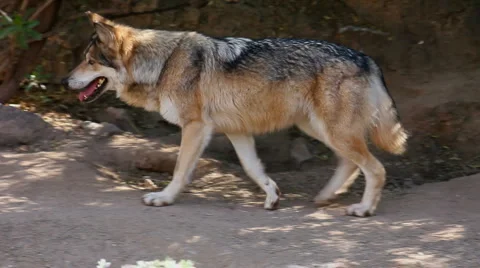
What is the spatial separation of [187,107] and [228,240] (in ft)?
5.04

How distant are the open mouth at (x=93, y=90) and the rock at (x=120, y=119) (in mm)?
2067

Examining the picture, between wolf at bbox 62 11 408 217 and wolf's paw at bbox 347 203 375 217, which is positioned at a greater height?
wolf at bbox 62 11 408 217

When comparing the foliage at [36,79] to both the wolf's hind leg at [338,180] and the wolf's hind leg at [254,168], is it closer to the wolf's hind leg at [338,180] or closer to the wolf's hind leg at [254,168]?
the wolf's hind leg at [254,168]

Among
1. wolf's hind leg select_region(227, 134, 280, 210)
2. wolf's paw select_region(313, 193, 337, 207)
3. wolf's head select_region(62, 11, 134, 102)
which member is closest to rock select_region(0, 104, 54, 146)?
wolf's head select_region(62, 11, 134, 102)

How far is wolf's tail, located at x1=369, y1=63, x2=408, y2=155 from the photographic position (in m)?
6.40

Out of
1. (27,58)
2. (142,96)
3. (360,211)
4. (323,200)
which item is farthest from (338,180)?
(27,58)

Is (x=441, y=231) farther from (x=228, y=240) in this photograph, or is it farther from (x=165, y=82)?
(x=165, y=82)

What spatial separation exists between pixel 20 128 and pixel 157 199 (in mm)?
2107

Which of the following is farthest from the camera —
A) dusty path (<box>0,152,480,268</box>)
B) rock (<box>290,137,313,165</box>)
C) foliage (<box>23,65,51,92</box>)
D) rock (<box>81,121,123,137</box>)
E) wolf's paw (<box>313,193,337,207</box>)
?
foliage (<box>23,65,51,92</box>)

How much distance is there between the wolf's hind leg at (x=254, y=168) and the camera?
6480mm

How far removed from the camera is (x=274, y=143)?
8406mm

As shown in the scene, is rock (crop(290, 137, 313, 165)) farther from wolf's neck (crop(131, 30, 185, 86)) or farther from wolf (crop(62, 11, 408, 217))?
wolf's neck (crop(131, 30, 185, 86))

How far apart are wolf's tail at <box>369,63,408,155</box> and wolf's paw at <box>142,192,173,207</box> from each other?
188 centimetres

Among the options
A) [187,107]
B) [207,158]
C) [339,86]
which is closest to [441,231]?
[339,86]
